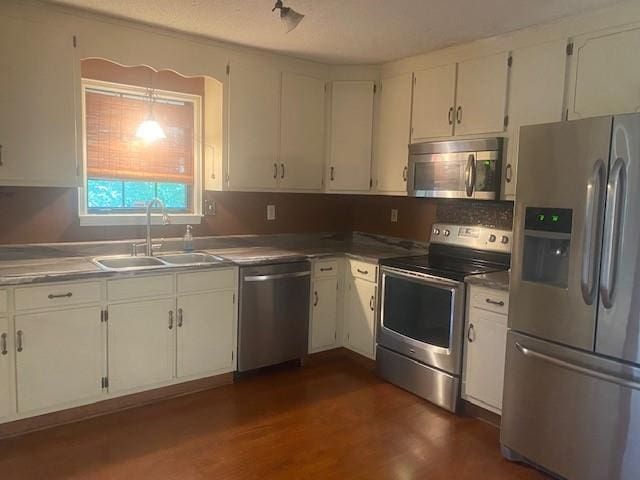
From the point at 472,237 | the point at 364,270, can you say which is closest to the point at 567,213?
the point at 472,237

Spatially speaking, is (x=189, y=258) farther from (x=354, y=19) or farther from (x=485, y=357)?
(x=485, y=357)

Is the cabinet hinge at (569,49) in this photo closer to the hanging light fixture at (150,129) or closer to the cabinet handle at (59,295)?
the hanging light fixture at (150,129)

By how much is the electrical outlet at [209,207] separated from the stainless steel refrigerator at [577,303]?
229 centimetres

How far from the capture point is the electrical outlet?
12.4 ft

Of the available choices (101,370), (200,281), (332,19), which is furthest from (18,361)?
(332,19)

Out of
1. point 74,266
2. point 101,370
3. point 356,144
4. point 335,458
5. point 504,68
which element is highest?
point 504,68

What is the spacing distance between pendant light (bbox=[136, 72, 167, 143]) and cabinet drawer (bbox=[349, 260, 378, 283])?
1708mm

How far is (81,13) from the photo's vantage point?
2854mm

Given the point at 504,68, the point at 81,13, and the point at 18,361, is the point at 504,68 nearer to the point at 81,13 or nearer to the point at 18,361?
the point at 81,13

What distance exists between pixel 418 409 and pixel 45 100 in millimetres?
2946

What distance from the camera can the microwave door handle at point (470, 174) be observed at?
314 centimetres

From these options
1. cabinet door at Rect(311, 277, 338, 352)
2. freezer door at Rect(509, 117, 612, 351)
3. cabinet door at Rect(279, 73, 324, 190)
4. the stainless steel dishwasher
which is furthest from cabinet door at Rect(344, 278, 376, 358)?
freezer door at Rect(509, 117, 612, 351)

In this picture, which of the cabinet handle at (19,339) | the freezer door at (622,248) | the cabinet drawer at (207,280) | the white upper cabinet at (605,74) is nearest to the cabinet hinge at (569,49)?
the white upper cabinet at (605,74)

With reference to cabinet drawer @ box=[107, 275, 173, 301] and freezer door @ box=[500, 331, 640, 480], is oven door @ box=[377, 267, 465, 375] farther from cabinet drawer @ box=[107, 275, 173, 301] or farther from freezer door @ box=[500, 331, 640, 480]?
cabinet drawer @ box=[107, 275, 173, 301]
